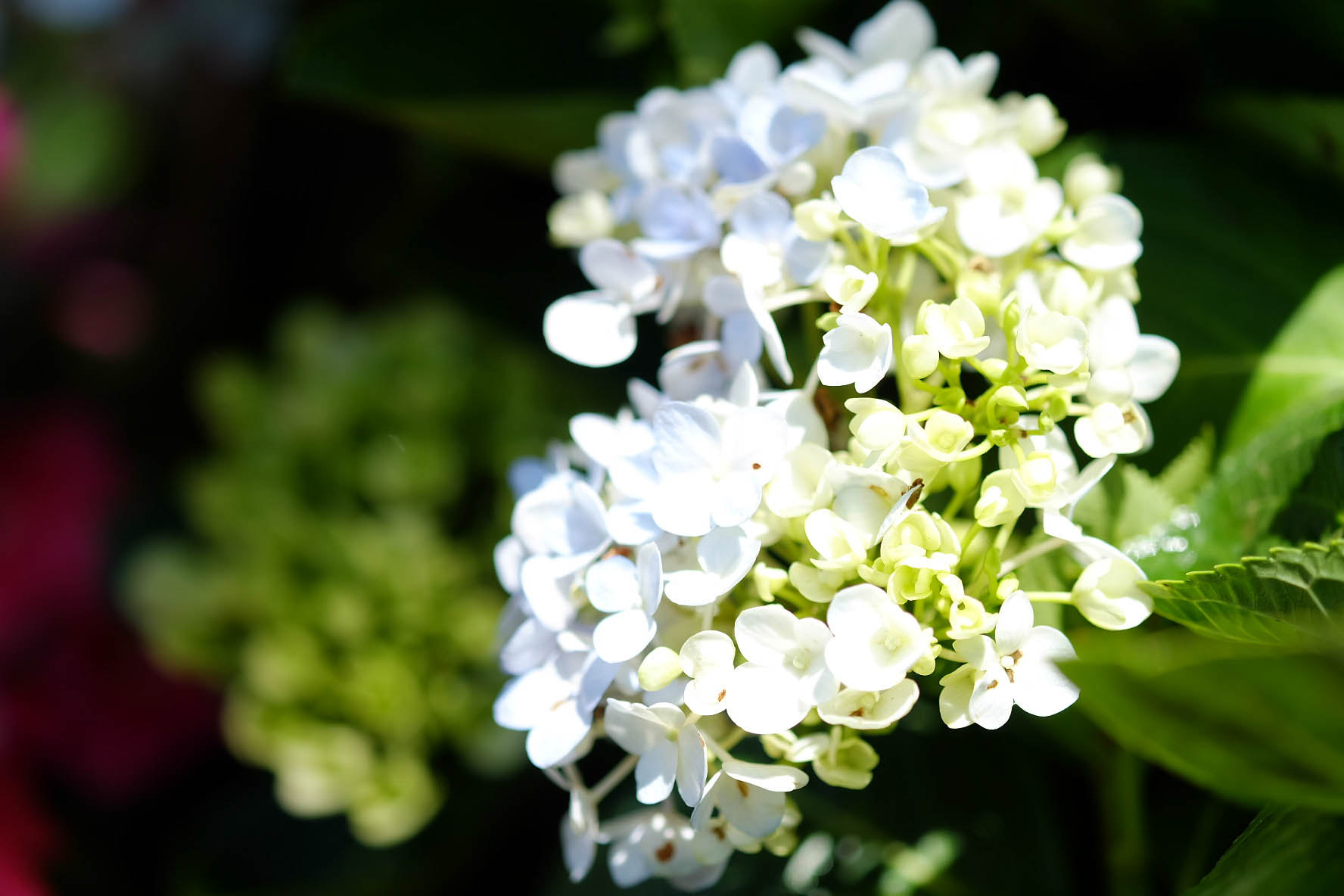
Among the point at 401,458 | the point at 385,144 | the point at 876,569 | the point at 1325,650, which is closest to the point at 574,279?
the point at 401,458

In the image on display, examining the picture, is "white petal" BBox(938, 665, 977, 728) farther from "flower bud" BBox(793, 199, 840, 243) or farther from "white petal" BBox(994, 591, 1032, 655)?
"flower bud" BBox(793, 199, 840, 243)

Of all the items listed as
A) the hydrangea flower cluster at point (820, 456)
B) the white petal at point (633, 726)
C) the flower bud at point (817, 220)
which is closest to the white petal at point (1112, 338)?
the hydrangea flower cluster at point (820, 456)

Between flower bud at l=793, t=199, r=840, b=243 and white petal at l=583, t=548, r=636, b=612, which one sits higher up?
flower bud at l=793, t=199, r=840, b=243

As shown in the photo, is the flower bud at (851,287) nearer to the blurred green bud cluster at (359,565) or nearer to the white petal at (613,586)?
the white petal at (613,586)

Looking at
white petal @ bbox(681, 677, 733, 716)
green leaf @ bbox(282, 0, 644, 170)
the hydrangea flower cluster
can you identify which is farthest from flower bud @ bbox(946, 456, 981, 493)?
green leaf @ bbox(282, 0, 644, 170)

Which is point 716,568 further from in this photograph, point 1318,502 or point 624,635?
point 1318,502

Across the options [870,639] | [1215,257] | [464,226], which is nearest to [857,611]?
[870,639]
